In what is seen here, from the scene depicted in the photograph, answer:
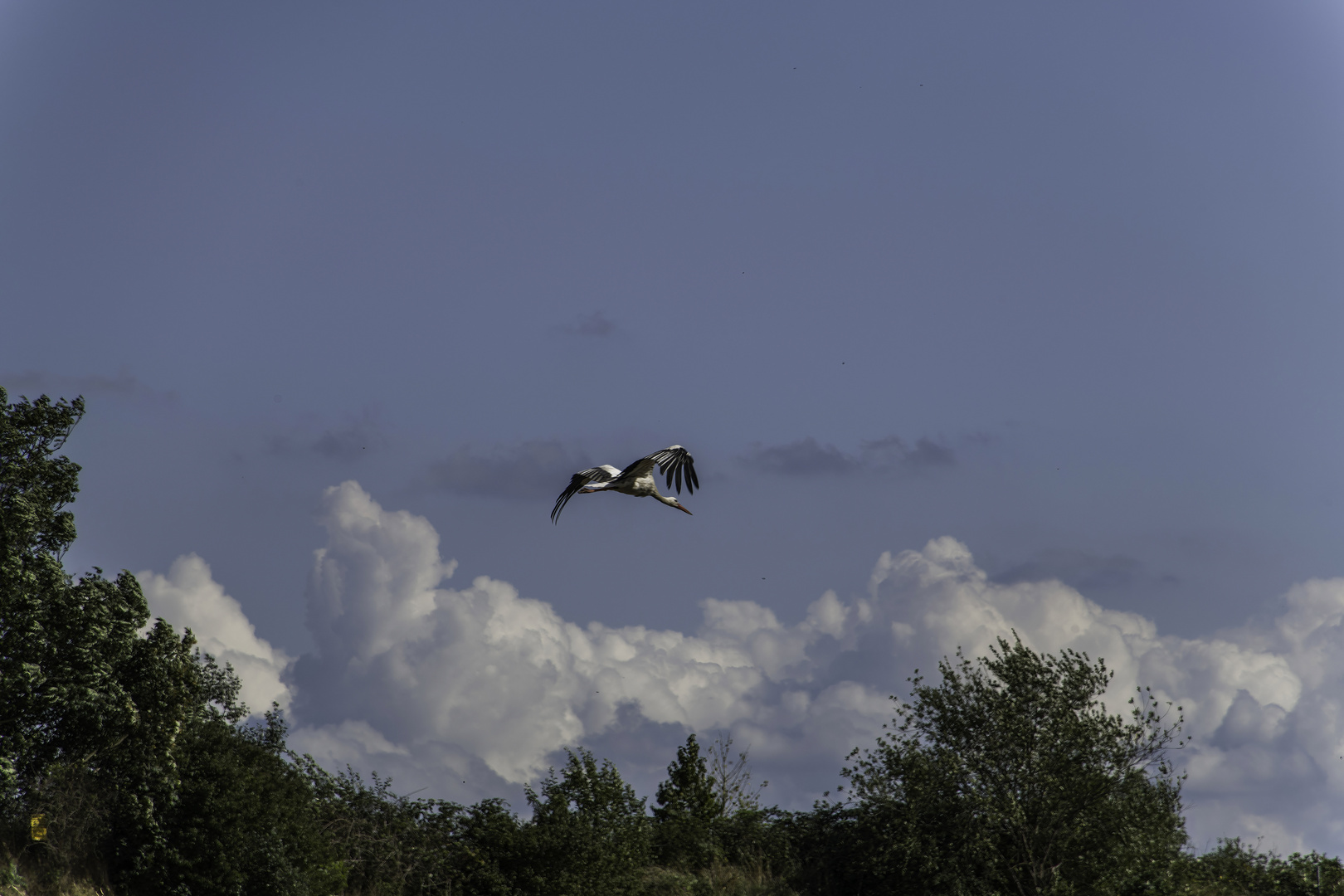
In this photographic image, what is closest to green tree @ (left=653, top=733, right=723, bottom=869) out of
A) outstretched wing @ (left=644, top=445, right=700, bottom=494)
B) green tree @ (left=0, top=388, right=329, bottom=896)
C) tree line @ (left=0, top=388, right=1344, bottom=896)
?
tree line @ (left=0, top=388, right=1344, bottom=896)

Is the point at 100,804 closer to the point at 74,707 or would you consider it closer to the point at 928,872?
the point at 74,707

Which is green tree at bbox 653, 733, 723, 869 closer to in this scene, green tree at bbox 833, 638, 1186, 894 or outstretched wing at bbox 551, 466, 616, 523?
green tree at bbox 833, 638, 1186, 894

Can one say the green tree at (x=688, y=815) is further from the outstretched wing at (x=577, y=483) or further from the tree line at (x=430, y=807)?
the outstretched wing at (x=577, y=483)

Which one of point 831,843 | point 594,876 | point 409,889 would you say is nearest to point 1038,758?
point 831,843

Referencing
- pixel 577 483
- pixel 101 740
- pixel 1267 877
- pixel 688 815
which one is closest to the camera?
pixel 577 483

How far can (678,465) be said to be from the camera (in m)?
21.2

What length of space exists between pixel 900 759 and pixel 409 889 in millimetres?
14637

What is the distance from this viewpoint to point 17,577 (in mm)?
27000

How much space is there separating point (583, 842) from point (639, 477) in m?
17.7

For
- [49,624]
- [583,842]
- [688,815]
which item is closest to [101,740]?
[49,624]

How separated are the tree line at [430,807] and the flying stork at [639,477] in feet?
49.2

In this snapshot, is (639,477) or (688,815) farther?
(688,815)

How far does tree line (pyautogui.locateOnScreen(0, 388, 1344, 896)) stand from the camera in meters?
28.8

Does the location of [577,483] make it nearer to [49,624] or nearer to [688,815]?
[49,624]
